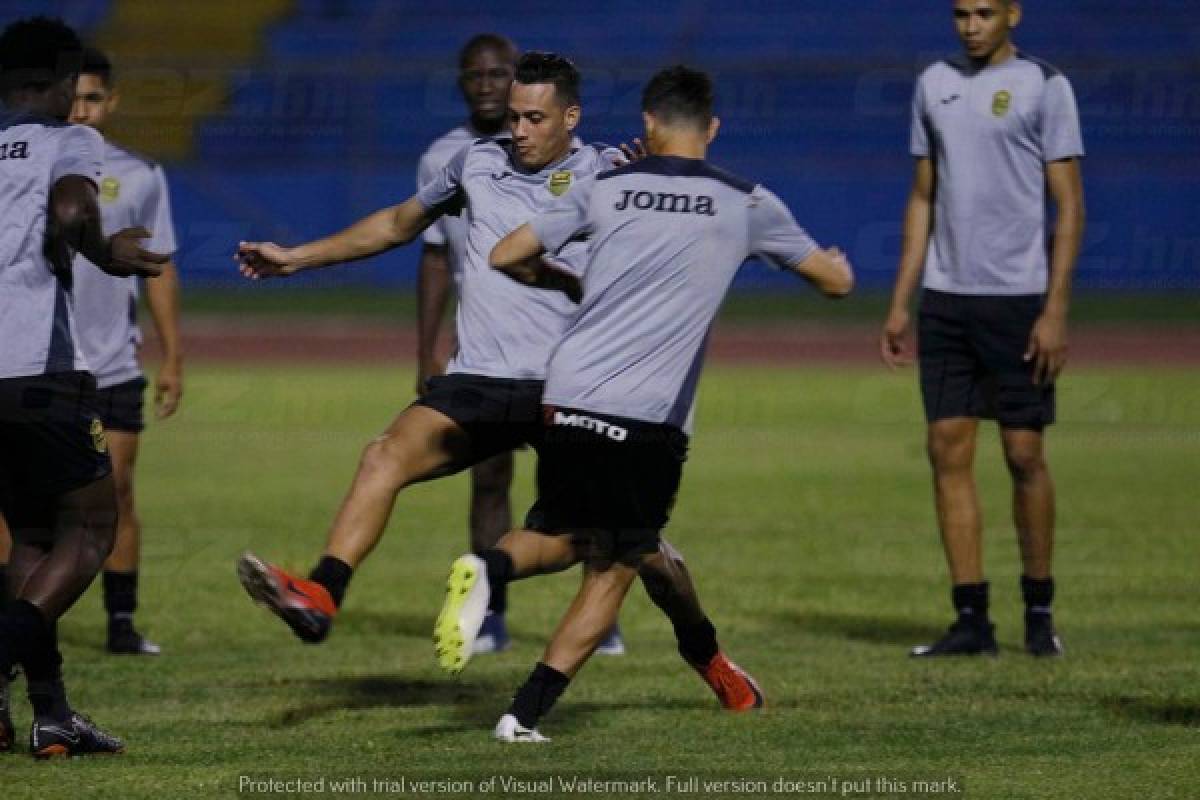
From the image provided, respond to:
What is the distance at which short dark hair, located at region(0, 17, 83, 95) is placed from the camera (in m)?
6.46

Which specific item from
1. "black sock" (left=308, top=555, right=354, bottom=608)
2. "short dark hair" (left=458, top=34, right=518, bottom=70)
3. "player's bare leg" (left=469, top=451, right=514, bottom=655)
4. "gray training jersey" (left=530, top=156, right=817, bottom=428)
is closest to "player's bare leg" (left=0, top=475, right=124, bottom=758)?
"black sock" (left=308, top=555, right=354, bottom=608)

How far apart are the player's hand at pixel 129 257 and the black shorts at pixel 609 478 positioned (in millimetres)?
1308

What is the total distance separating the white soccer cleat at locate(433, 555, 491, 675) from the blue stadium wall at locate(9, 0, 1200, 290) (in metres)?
22.6

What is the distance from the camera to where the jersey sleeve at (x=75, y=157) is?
6.30 meters

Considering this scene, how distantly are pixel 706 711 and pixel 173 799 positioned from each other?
220 centimetres

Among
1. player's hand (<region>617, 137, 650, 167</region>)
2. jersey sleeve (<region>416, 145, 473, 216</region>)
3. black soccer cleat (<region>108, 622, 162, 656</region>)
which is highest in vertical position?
player's hand (<region>617, 137, 650, 167</region>)

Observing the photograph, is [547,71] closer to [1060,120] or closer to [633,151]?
[633,151]

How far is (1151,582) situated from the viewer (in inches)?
424

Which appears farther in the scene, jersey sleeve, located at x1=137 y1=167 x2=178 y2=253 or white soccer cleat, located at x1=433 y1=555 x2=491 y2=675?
jersey sleeve, located at x1=137 y1=167 x2=178 y2=253

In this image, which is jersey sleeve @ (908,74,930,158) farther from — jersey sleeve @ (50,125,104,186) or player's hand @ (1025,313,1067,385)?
jersey sleeve @ (50,125,104,186)

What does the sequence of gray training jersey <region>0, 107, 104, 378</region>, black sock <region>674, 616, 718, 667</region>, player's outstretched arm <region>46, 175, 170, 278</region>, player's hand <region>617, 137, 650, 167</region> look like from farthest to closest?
black sock <region>674, 616, 718, 667</region>, player's hand <region>617, 137, 650, 167</region>, gray training jersey <region>0, 107, 104, 378</region>, player's outstretched arm <region>46, 175, 170, 278</region>

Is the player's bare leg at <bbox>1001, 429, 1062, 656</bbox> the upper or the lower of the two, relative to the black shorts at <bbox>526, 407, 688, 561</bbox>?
lower

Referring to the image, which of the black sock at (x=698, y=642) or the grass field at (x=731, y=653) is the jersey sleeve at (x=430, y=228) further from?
the black sock at (x=698, y=642)

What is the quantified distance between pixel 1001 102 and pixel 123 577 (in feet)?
14.0
